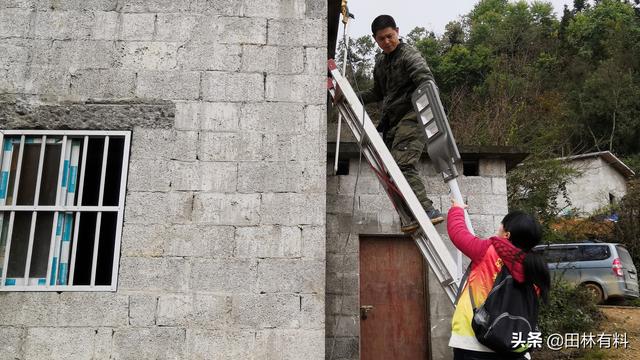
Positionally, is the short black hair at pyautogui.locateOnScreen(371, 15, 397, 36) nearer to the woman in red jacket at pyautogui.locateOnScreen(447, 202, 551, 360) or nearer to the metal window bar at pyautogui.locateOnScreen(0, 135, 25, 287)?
the woman in red jacket at pyautogui.locateOnScreen(447, 202, 551, 360)

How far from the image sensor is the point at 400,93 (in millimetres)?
4652

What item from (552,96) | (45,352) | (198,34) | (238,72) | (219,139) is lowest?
(45,352)

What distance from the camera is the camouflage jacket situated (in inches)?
171

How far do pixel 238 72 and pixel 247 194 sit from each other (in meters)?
0.99

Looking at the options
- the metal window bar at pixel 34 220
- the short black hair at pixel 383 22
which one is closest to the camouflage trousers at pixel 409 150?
the short black hair at pixel 383 22

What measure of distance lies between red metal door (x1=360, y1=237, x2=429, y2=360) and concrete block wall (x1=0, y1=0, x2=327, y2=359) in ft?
8.33

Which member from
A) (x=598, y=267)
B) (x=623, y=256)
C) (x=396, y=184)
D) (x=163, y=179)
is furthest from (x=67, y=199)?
(x=623, y=256)

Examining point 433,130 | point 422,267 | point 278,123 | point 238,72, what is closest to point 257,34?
point 238,72

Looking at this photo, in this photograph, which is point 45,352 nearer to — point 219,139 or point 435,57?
point 219,139

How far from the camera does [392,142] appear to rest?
4.65m

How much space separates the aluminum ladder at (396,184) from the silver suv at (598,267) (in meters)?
7.71

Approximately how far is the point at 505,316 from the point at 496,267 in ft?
0.95

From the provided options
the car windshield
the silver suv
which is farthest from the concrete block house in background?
the silver suv

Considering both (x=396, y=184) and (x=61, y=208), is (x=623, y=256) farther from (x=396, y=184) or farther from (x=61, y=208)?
(x=61, y=208)
